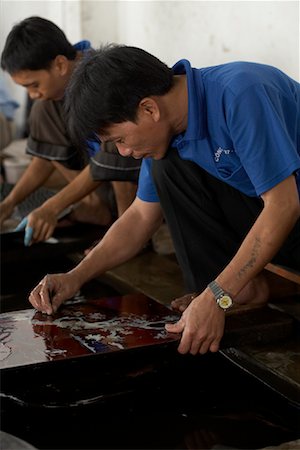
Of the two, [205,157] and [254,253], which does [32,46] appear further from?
[254,253]

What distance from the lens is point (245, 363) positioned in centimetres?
237

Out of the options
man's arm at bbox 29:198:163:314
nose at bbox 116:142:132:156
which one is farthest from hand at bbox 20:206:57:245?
nose at bbox 116:142:132:156

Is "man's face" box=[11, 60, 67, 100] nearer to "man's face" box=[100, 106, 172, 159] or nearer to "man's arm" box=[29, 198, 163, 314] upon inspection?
"man's arm" box=[29, 198, 163, 314]

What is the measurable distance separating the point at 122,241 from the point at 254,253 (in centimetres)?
67

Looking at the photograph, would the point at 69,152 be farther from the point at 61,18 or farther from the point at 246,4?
the point at 61,18

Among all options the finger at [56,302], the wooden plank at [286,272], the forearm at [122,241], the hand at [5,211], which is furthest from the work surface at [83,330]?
the hand at [5,211]

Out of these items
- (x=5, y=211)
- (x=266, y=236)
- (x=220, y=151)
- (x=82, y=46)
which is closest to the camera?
(x=266, y=236)

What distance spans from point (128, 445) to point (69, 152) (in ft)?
6.85

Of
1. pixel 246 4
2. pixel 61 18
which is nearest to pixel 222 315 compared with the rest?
pixel 246 4

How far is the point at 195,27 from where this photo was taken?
3.68m

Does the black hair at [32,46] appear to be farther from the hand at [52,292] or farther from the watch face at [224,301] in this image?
the watch face at [224,301]

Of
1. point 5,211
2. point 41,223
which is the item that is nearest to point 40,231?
point 41,223

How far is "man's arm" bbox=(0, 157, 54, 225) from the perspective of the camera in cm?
381

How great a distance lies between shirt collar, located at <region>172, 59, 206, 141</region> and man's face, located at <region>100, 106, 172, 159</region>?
0.07 meters
